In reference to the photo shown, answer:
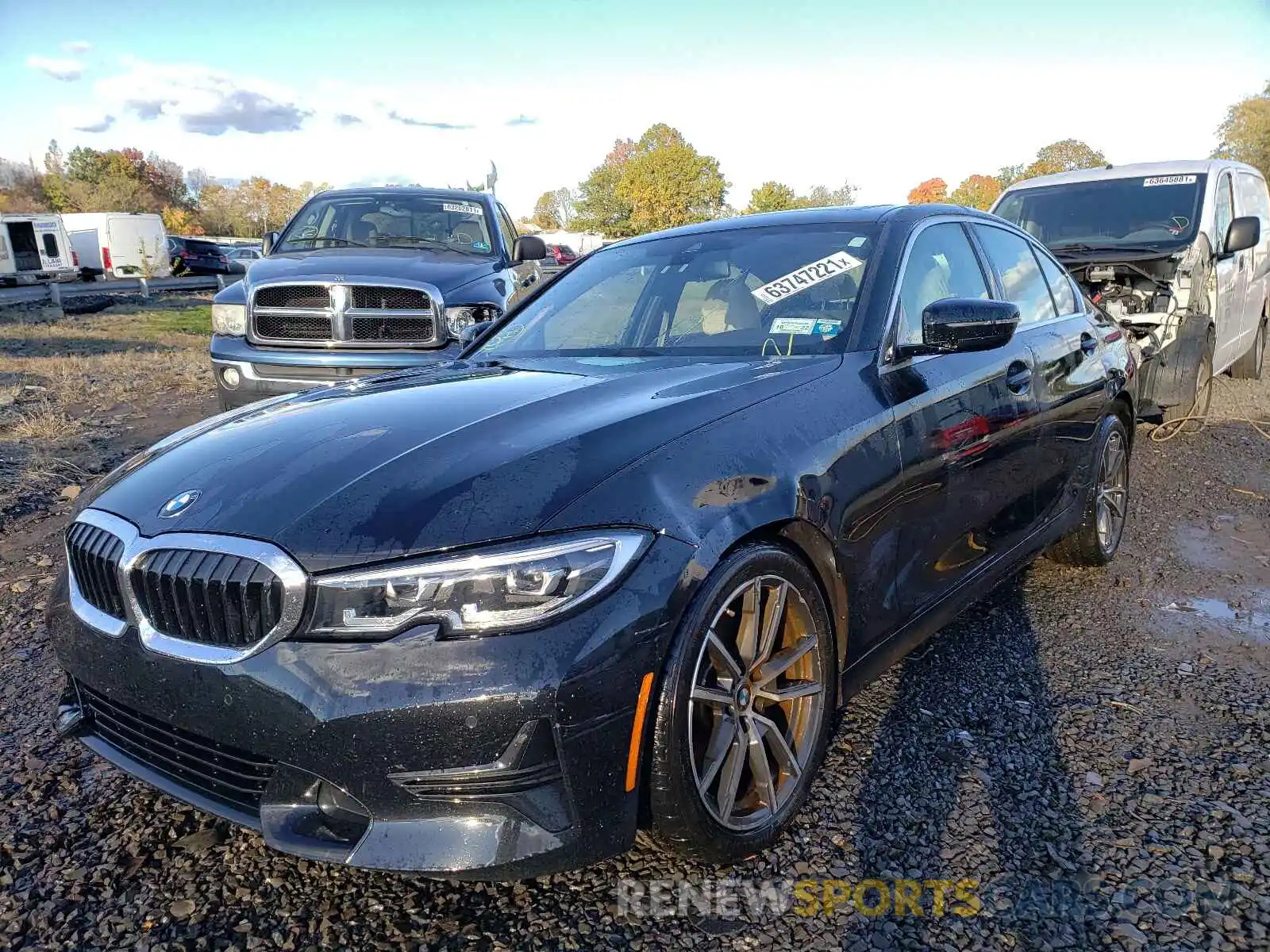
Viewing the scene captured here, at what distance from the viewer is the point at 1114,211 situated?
777cm

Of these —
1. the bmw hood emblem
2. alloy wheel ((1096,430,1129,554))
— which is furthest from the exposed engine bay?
the bmw hood emblem

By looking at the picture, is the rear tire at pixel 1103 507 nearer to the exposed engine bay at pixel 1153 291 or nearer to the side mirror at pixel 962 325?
the side mirror at pixel 962 325

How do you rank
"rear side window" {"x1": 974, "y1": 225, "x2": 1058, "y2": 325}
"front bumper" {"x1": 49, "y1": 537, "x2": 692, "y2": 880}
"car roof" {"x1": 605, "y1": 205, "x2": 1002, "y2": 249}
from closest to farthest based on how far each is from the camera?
"front bumper" {"x1": 49, "y1": 537, "x2": 692, "y2": 880} < "car roof" {"x1": 605, "y1": 205, "x2": 1002, "y2": 249} < "rear side window" {"x1": 974, "y1": 225, "x2": 1058, "y2": 325}

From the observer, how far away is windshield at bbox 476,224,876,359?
2.98 m

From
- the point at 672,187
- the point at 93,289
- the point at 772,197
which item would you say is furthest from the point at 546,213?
the point at 93,289

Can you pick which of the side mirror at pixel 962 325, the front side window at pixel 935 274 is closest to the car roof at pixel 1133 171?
the front side window at pixel 935 274

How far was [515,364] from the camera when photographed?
3180 millimetres

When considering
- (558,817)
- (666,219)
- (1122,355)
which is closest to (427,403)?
(558,817)

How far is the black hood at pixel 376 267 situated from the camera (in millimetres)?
6383

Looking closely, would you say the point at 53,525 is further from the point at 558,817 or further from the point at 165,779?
the point at 558,817

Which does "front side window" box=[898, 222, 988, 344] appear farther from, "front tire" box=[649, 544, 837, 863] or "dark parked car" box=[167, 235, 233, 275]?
"dark parked car" box=[167, 235, 233, 275]

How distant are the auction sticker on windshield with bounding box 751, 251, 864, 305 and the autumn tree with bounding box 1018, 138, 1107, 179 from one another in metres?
61.5

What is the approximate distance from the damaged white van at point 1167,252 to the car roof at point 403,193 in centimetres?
453

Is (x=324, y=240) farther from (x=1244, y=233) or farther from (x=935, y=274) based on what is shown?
(x=1244, y=233)
